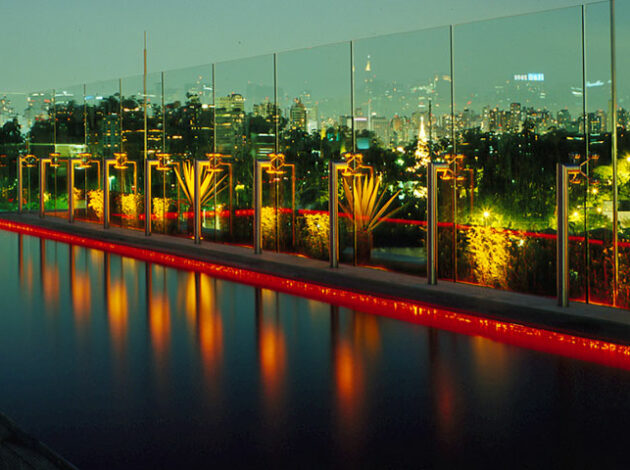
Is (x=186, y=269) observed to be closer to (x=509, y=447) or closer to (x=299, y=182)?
(x=299, y=182)

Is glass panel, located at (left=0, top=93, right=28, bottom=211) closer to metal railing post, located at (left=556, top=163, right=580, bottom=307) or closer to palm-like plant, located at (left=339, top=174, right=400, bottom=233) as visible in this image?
palm-like plant, located at (left=339, top=174, right=400, bottom=233)

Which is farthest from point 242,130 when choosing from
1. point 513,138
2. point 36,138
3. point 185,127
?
point 36,138

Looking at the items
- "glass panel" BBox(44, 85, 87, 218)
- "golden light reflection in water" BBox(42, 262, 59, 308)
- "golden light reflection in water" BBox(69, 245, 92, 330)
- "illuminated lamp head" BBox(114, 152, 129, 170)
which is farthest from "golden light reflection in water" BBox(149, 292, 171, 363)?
"glass panel" BBox(44, 85, 87, 218)

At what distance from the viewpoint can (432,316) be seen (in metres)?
6.52

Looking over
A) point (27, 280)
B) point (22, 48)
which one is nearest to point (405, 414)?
point (27, 280)

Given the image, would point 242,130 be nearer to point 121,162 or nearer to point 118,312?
point 121,162

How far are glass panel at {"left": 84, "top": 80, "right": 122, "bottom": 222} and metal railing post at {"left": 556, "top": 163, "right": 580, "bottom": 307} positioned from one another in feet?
32.5

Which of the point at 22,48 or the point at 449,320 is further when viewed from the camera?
the point at 22,48

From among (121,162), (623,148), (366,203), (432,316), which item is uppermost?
(121,162)

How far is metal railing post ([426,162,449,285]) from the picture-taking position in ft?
24.8

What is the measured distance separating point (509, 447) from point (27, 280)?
6.44m

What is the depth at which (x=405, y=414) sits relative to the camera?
390cm

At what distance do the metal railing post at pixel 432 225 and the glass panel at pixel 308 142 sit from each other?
1.70 meters

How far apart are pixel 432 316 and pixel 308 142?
3935mm
